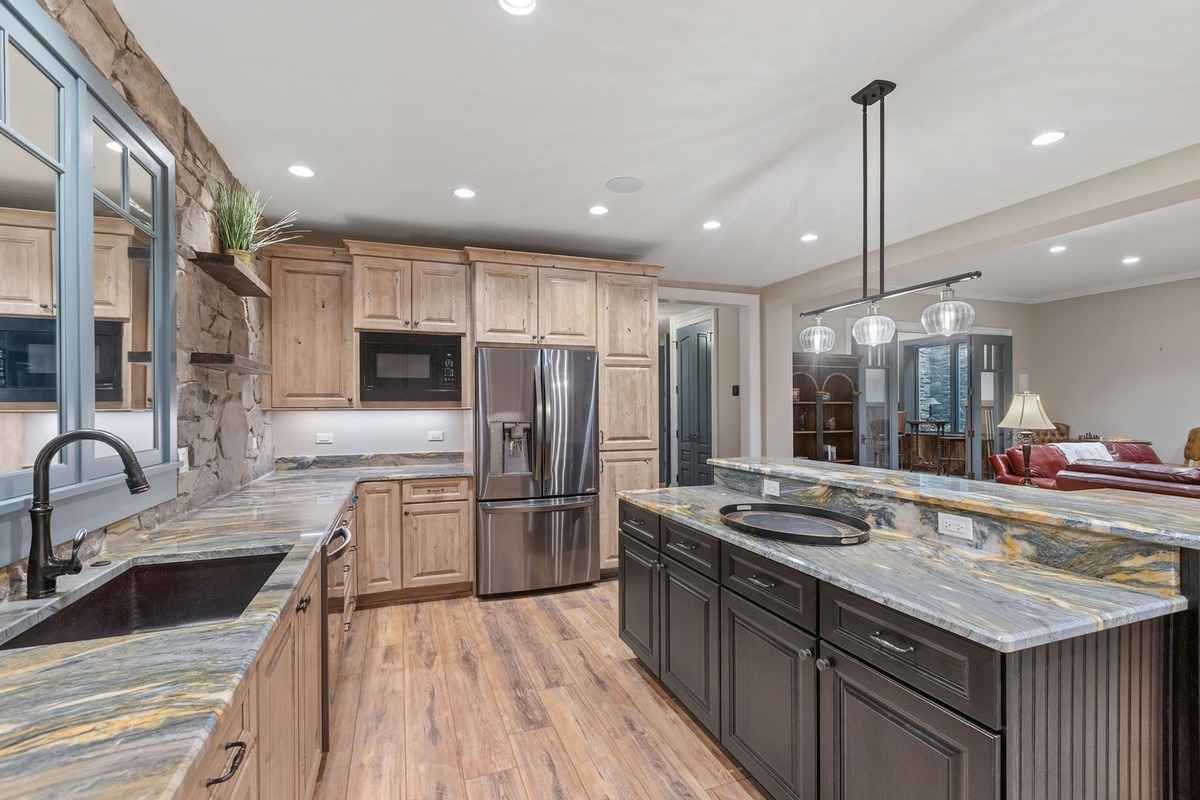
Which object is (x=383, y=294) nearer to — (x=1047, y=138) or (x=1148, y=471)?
(x=1047, y=138)

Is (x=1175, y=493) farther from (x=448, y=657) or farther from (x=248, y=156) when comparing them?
(x=248, y=156)

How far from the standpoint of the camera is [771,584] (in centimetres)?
182

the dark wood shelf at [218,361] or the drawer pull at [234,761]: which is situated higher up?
the dark wood shelf at [218,361]

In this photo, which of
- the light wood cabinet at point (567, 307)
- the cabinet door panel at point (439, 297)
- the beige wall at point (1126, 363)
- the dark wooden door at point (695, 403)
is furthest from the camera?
the dark wooden door at point (695, 403)

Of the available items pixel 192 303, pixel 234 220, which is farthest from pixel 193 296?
pixel 234 220

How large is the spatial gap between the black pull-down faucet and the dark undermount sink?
126mm

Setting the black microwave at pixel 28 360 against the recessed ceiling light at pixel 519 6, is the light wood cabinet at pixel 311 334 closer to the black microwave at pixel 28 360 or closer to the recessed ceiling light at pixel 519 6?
the black microwave at pixel 28 360

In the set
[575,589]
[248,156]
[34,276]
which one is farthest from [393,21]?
[575,589]

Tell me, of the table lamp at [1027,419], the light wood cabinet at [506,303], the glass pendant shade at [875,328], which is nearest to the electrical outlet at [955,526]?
the glass pendant shade at [875,328]

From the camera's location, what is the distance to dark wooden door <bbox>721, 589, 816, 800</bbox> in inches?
64.4

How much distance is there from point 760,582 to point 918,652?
0.60 m

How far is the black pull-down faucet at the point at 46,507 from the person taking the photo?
1.21 m

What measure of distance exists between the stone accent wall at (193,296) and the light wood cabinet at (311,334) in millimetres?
361

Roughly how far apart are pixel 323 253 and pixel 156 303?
191 cm
